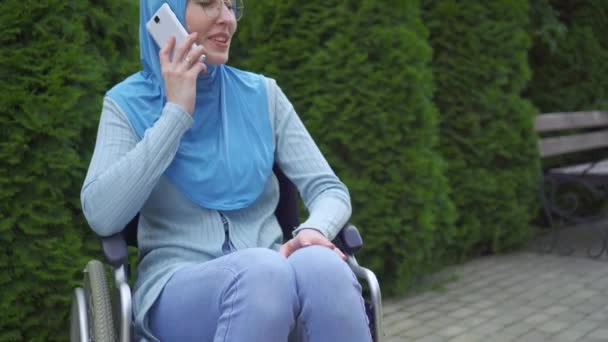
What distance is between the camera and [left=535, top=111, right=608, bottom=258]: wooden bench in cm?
626

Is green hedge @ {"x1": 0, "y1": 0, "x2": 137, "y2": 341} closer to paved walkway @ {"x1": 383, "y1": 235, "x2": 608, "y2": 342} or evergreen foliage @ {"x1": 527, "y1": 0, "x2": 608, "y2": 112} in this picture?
paved walkway @ {"x1": 383, "y1": 235, "x2": 608, "y2": 342}

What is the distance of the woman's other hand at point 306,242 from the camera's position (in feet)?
7.77

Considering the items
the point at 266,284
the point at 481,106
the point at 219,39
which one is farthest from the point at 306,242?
the point at 481,106

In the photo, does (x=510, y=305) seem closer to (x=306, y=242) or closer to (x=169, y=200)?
(x=306, y=242)

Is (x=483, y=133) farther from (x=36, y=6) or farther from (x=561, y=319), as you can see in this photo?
(x=36, y=6)

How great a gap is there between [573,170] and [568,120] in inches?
19.0

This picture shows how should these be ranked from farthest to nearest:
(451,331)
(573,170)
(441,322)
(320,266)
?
1. (573,170)
2. (441,322)
3. (451,331)
4. (320,266)

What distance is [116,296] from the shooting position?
91.4 inches

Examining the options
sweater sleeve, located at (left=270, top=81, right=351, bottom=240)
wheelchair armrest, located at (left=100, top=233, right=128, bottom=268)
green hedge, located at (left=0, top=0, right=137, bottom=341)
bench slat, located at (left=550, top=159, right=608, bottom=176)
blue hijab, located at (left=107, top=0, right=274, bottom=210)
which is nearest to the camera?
wheelchair armrest, located at (left=100, top=233, right=128, bottom=268)

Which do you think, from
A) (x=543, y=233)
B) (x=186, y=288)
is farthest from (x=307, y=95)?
(x=543, y=233)

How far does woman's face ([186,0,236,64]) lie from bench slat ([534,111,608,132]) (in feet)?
14.4

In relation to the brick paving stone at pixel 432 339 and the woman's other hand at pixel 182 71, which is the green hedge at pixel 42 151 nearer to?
the woman's other hand at pixel 182 71

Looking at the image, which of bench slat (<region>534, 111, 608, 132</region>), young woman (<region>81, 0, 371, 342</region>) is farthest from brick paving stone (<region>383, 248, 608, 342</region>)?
young woman (<region>81, 0, 371, 342</region>)

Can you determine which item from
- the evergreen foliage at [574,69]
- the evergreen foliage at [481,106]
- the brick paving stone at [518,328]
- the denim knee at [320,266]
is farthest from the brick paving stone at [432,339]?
the evergreen foliage at [574,69]
